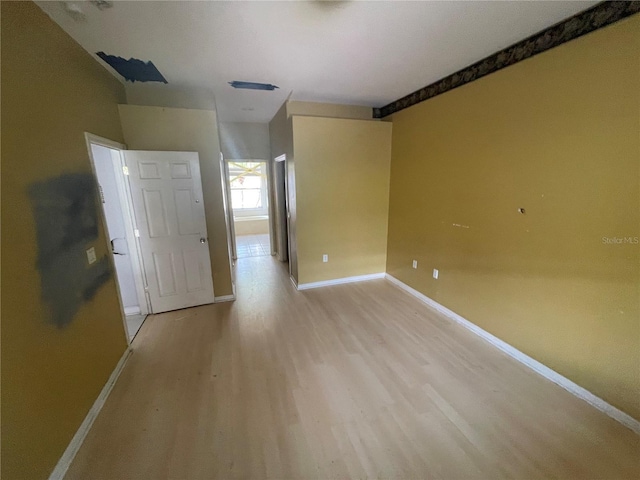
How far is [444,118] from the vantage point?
9.07 ft

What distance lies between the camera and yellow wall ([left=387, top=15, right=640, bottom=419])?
156 cm

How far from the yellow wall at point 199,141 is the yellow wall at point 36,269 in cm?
85

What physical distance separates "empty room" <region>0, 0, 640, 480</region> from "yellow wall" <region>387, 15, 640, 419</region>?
2 centimetres

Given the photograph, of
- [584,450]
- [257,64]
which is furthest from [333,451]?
[257,64]

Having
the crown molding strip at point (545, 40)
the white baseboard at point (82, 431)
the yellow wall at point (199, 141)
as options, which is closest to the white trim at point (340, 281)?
the yellow wall at point (199, 141)

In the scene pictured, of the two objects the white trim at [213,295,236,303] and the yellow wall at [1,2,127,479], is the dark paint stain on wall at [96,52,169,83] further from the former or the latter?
the white trim at [213,295,236,303]

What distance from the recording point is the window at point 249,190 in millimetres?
8695

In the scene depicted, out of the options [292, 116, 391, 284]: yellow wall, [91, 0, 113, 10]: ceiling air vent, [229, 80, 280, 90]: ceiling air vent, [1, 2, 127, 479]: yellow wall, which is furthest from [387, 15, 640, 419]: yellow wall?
[1, 2, 127, 479]: yellow wall

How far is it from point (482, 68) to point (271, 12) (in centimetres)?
196

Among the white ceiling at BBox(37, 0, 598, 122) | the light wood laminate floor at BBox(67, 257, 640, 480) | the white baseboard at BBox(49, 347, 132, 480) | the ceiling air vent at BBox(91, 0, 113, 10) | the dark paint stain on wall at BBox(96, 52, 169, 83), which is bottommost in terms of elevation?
the light wood laminate floor at BBox(67, 257, 640, 480)

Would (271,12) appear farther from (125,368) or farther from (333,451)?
(125,368)

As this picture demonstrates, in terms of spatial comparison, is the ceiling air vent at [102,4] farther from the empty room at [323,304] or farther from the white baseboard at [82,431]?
the white baseboard at [82,431]

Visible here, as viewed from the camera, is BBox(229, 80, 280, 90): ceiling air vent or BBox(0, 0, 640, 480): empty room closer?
BBox(0, 0, 640, 480): empty room

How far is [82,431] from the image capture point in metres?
1.60
